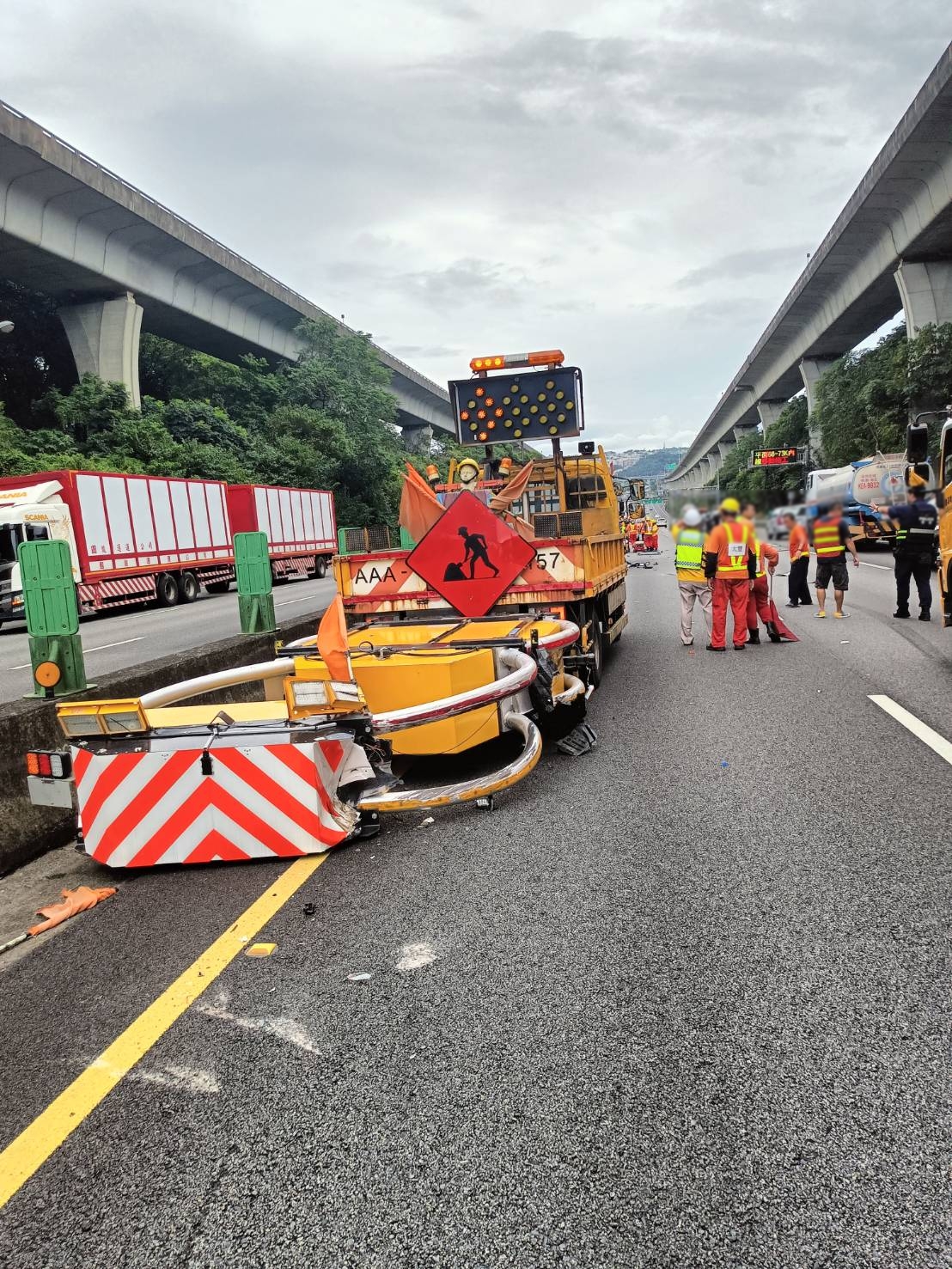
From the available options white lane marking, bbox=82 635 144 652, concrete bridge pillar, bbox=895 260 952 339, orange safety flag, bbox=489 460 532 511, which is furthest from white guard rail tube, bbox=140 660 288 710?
concrete bridge pillar, bbox=895 260 952 339

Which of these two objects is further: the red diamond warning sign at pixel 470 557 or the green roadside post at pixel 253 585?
the green roadside post at pixel 253 585

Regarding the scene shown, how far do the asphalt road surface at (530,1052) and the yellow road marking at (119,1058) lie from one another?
0.04 meters

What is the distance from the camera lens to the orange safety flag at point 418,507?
7344mm

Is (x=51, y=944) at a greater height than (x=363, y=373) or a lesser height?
lesser

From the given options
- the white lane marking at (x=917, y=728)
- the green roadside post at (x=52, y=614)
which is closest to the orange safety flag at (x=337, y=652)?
the green roadside post at (x=52, y=614)

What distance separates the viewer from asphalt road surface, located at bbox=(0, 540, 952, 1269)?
2193 mm

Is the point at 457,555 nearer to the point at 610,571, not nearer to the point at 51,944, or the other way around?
the point at 610,571

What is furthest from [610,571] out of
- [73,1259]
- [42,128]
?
[42,128]

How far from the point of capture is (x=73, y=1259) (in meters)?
2.17

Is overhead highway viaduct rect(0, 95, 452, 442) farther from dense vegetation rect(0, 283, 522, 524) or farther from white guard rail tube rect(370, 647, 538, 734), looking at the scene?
white guard rail tube rect(370, 647, 538, 734)

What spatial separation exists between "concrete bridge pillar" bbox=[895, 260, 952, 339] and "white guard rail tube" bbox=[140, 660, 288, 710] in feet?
105

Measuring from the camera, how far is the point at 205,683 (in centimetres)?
593

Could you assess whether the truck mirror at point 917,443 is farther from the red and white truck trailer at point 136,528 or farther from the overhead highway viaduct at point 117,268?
the overhead highway viaduct at point 117,268

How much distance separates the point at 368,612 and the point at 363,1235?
6.46 metres
